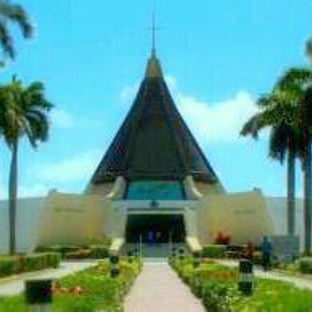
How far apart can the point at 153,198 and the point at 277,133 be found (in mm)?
23498

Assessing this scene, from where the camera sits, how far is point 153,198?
81.7 m

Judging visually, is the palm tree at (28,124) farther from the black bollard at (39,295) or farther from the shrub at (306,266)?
the black bollard at (39,295)

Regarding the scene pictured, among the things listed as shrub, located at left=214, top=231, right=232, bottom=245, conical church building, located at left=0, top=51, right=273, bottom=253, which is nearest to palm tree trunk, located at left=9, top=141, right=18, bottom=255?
conical church building, located at left=0, top=51, right=273, bottom=253

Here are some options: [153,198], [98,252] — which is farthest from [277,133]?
[153,198]

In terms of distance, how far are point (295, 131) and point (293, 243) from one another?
36.9ft

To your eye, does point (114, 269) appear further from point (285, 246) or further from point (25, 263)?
point (285, 246)

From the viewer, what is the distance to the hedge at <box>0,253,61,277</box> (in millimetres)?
36406

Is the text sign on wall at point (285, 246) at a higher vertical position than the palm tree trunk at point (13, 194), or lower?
lower

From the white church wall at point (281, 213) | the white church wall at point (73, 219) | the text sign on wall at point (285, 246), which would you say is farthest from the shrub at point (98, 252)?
the text sign on wall at point (285, 246)

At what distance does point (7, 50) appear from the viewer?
4022cm

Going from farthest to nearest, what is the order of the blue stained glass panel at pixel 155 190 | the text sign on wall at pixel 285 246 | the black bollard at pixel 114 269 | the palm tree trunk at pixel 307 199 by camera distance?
the blue stained glass panel at pixel 155 190
the palm tree trunk at pixel 307 199
the text sign on wall at pixel 285 246
the black bollard at pixel 114 269

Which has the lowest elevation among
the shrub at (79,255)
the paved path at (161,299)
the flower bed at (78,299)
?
the shrub at (79,255)

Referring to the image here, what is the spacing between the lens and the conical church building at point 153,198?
75.4m

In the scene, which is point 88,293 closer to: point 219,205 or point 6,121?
point 6,121
